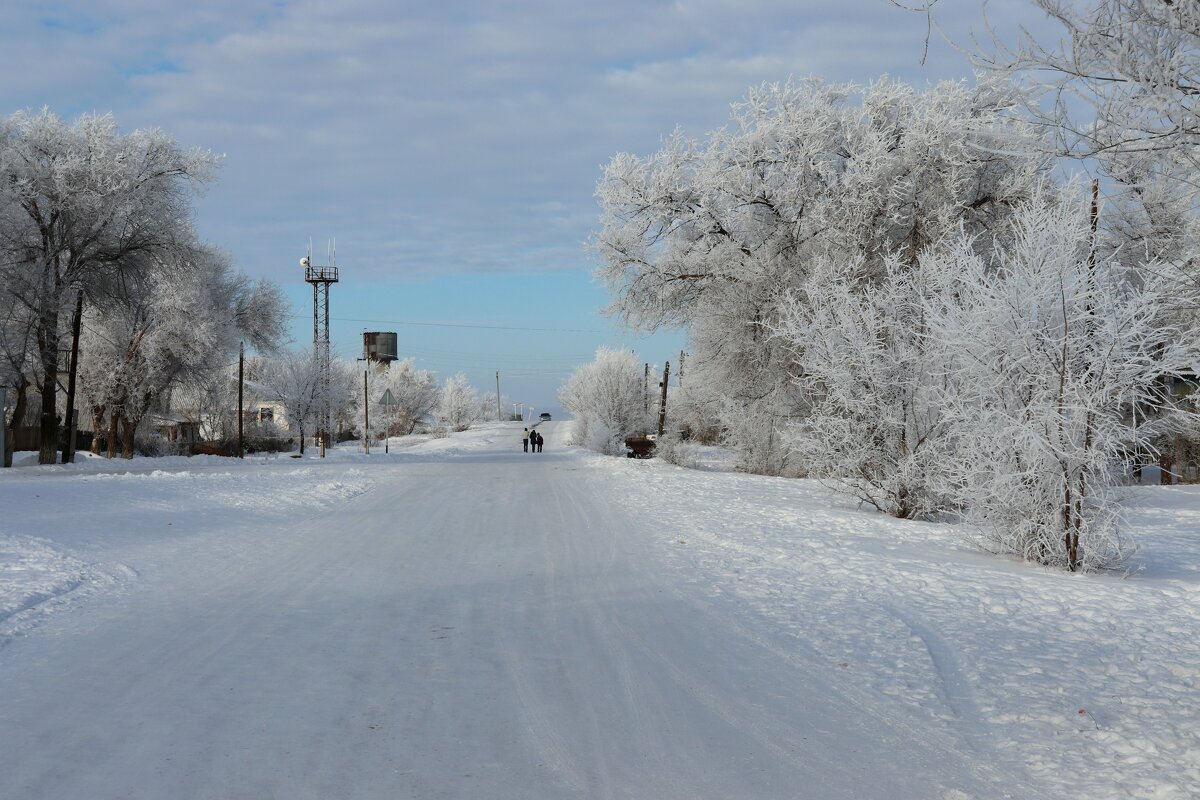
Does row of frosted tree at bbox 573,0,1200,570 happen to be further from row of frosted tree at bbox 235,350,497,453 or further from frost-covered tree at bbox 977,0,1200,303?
row of frosted tree at bbox 235,350,497,453

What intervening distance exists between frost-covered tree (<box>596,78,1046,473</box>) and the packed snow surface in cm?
1315

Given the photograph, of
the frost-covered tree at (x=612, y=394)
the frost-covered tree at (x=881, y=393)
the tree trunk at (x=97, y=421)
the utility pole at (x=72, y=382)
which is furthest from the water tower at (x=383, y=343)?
the frost-covered tree at (x=881, y=393)

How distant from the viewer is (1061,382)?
10359 mm

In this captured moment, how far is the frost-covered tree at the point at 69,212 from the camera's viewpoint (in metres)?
26.4

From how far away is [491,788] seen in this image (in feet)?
13.3

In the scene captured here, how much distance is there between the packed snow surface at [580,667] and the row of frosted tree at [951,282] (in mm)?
1604

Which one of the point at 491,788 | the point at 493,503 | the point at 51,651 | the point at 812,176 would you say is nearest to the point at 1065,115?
the point at 491,788

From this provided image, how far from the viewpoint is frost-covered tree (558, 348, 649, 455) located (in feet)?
208

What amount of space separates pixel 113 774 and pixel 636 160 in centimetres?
2415

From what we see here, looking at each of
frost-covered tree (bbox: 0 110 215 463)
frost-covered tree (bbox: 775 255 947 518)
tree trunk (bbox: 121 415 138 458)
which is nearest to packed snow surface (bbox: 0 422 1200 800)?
frost-covered tree (bbox: 775 255 947 518)

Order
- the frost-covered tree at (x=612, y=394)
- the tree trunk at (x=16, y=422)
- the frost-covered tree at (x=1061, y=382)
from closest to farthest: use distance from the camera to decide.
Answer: the frost-covered tree at (x=1061, y=382), the tree trunk at (x=16, y=422), the frost-covered tree at (x=612, y=394)

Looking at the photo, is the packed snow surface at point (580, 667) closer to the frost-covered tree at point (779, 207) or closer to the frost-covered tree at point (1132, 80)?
the frost-covered tree at point (1132, 80)

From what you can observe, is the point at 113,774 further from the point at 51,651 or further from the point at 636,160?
the point at 636,160

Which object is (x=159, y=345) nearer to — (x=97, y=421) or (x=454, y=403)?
(x=97, y=421)
